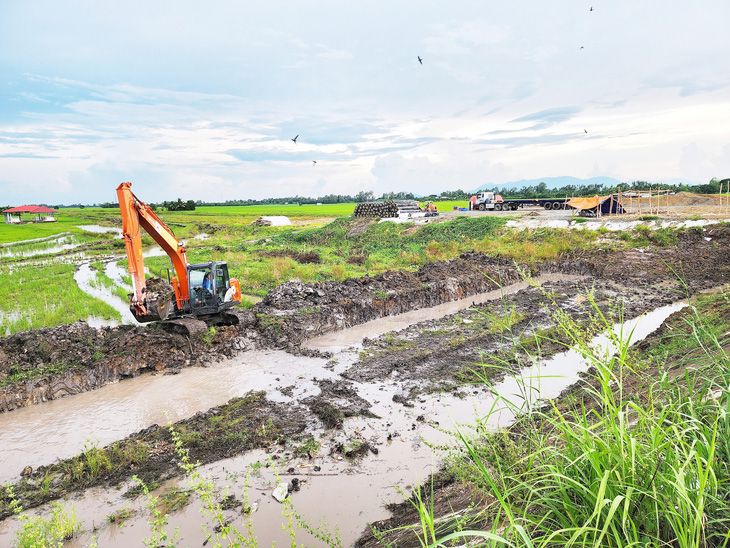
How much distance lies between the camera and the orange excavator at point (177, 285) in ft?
31.1

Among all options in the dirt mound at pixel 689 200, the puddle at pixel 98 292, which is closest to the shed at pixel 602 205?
the dirt mound at pixel 689 200

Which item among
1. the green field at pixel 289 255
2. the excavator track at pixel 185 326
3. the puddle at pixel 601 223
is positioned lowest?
the excavator track at pixel 185 326

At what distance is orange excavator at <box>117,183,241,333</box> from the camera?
31.1 ft

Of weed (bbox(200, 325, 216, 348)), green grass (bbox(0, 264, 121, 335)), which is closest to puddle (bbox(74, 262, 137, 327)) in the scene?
green grass (bbox(0, 264, 121, 335))

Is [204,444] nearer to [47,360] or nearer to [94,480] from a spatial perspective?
[94,480]

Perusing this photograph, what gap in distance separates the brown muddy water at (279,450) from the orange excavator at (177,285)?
1.53 metres

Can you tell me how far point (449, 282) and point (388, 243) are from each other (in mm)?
13663

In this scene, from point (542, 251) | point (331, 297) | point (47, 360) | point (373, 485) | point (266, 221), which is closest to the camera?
point (373, 485)

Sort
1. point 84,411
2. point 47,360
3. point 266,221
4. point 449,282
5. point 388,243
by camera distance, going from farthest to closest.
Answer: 1. point 266,221
2. point 388,243
3. point 449,282
4. point 47,360
5. point 84,411

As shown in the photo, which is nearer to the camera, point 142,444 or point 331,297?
point 142,444

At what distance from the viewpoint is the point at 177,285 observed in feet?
36.9

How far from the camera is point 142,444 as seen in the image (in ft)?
22.2

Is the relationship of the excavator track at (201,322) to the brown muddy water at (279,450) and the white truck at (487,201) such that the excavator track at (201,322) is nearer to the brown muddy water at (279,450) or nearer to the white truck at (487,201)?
the brown muddy water at (279,450)

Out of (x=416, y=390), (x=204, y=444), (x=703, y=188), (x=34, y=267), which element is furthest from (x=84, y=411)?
(x=703, y=188)
